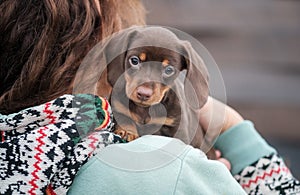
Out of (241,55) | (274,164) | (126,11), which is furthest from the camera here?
(241,55)

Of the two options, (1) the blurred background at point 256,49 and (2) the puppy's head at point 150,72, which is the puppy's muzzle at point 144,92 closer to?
(2) the puppy's head at point 150,72

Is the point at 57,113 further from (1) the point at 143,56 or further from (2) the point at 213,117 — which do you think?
(2) the point at 213,117

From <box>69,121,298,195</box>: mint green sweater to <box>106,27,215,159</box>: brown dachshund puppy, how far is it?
0.08m

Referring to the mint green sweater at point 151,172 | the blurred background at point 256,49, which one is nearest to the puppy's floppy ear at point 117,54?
the mint green sweater at point 151,172

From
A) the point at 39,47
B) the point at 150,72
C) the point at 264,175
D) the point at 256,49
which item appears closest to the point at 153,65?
the point at 150,72

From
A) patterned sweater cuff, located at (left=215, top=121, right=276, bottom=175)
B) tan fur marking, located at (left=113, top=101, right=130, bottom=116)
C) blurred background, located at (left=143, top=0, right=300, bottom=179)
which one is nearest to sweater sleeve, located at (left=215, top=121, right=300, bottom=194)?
patterned sweater cuff, located at (left=215, top=121, right=276, bottom=175)

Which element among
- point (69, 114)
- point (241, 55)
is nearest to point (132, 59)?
point (69, 114)

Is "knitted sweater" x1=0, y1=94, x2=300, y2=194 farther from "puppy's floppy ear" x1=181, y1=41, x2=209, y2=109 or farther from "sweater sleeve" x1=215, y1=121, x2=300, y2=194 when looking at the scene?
"sweater sleeve" x1=215, y1=121, x2=300, y2=194

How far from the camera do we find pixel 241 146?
1279 mm

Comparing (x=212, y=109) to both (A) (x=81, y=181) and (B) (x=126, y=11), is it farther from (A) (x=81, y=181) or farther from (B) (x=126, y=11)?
(A) (x=81, y=181)

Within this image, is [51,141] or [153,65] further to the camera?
[153,65]

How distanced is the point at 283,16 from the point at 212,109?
2.06 metres

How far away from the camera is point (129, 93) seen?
0.94m

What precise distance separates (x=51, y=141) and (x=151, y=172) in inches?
5.2
